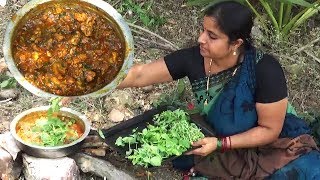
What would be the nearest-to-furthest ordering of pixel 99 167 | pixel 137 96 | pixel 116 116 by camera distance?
pixel 99 167 → pixel 116 116 → pixel 137 96

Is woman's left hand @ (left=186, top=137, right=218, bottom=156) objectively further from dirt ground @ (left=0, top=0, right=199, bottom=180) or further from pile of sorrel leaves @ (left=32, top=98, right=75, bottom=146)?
pile of sorrel leaves @ (left=32, top=98, right=75, bottom=146)

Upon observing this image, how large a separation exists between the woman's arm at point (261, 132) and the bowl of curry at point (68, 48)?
57cm

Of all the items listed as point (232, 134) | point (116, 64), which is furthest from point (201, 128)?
point (116, 64)

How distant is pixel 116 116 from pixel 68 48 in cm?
102

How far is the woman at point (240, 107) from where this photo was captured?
119 inches

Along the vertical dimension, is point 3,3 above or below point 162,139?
above

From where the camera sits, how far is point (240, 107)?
122 inches

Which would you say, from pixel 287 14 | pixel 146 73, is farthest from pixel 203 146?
pixel 287 14

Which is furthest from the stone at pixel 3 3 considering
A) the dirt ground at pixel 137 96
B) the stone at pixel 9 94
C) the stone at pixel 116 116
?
the stone at pixel 116 116

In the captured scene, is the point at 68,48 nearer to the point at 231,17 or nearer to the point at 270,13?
the point at 231,17

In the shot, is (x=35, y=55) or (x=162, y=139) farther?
(x=162, y=139)

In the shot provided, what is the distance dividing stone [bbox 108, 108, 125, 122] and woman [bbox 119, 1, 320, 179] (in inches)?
21.5

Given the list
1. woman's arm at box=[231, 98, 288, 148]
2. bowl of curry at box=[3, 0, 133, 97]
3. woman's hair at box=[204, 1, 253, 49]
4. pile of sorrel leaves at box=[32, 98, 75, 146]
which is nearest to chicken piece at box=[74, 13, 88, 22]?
bowl of curry at box=[3, 0, 133, 97]

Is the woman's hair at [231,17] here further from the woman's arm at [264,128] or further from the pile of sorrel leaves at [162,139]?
→ the pile of sorrel leaves at [162,139]
